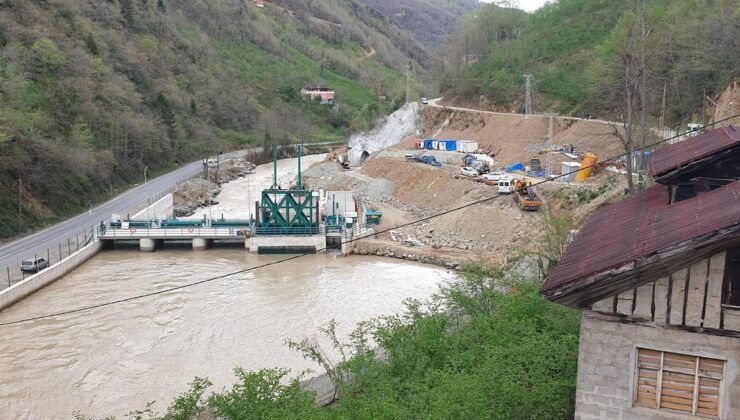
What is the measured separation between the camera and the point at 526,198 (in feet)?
110

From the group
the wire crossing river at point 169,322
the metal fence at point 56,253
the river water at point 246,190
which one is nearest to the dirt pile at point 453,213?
the wire crossing river at point 169,322

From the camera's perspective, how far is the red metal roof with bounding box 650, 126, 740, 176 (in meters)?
7.82

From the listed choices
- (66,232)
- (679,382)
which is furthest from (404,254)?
(679,382)

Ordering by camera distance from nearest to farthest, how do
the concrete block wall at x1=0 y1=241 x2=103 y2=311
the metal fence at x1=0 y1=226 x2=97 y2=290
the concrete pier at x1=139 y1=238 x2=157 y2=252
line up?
the concrete block wall at x1=0 y1=241 x2=103 y2=311
the metal fence at x1=0 y1=226 x2=97 y2=290
the concrete pier at x1=139 y1=238 x2=157 y2=252

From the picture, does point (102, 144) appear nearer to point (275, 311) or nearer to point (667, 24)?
point (275, 311)

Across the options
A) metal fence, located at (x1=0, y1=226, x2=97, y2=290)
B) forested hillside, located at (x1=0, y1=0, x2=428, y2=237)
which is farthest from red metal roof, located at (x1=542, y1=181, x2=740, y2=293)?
forested hillside, located at (x1=0, y1=0, x2=428, y2=237)

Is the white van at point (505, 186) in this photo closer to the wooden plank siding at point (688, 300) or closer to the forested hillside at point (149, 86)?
the forested hillside at point (149, 86)

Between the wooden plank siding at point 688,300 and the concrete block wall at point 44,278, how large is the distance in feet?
83.3

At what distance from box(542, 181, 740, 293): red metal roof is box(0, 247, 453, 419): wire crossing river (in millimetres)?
13204

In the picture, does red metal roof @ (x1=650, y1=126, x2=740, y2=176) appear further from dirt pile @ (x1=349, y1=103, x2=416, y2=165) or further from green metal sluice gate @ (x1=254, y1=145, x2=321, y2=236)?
dirt pile @ (x1=349, y1=103, x2=416, y2=165)

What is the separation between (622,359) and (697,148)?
14.0ft

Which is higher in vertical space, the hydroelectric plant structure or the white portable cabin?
the white portable cabin

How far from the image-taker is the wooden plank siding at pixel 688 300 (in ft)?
18.6

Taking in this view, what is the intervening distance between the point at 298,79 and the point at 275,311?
295ft
